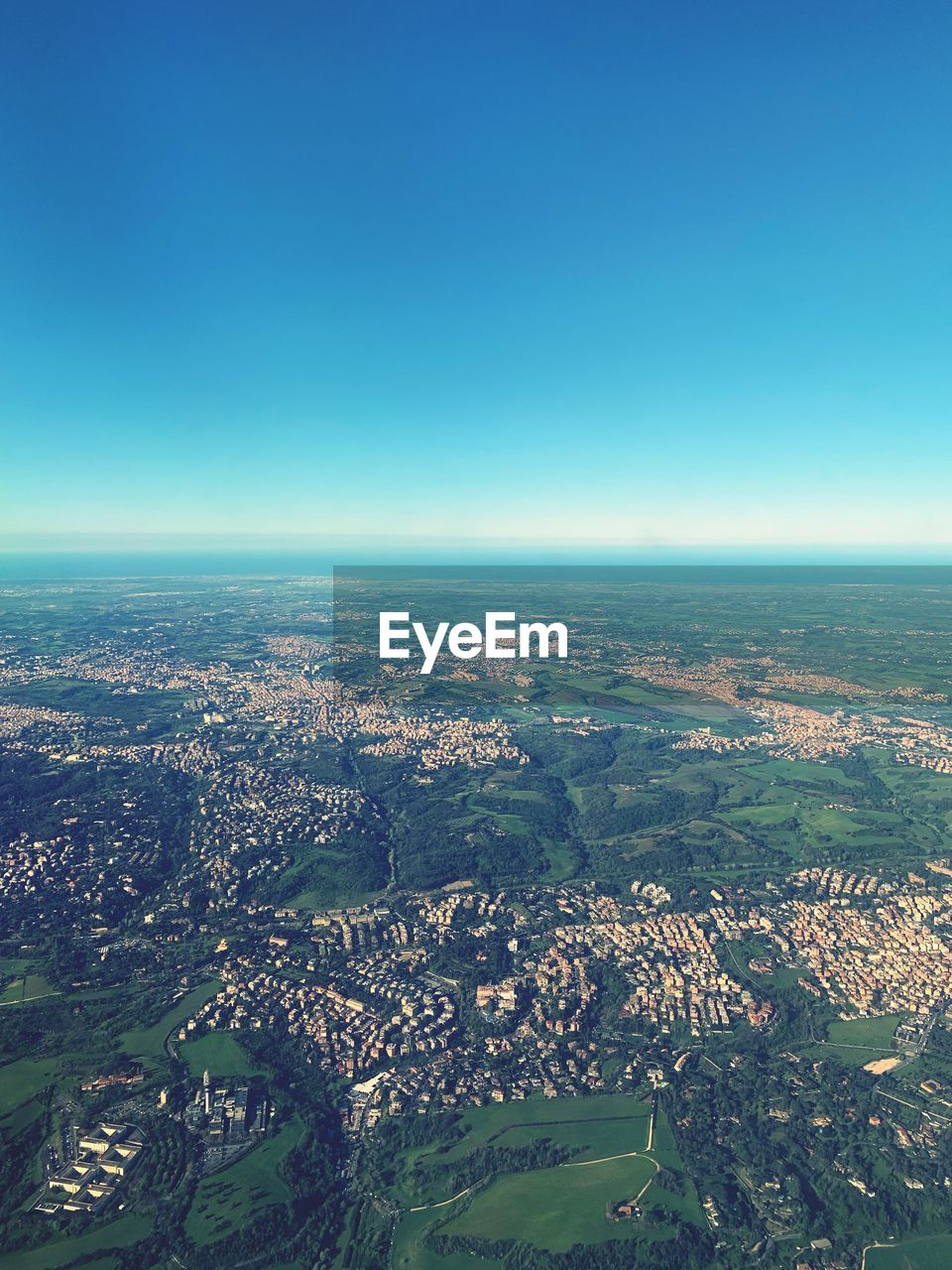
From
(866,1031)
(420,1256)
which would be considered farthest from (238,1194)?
(866,1031)

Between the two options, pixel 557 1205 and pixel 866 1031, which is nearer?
pixel 557 1205

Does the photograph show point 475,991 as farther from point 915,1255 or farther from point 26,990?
point 26,990

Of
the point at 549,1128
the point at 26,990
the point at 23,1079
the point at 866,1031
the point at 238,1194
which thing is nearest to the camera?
the point at 238,1194

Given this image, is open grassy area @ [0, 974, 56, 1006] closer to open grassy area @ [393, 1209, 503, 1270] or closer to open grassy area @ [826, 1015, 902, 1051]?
open grassy area @ [393, 1209, 503, 1270]

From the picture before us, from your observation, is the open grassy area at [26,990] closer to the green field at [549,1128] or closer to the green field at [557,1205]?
the green field at [549,1128]

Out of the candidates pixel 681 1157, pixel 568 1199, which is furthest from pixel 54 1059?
pixel 681 1157

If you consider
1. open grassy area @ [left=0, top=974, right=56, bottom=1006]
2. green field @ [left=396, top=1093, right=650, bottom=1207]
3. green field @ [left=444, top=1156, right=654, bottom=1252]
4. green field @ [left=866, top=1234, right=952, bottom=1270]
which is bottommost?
green field @ [left=444, top=1156, right=654, bottom=1252]

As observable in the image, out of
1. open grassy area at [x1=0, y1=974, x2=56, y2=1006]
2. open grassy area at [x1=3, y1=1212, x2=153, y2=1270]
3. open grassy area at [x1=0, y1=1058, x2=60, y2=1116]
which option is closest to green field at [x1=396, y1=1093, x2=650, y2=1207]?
open grassy area at [x1=3, y1=1212, x2=153, y2=1270]
